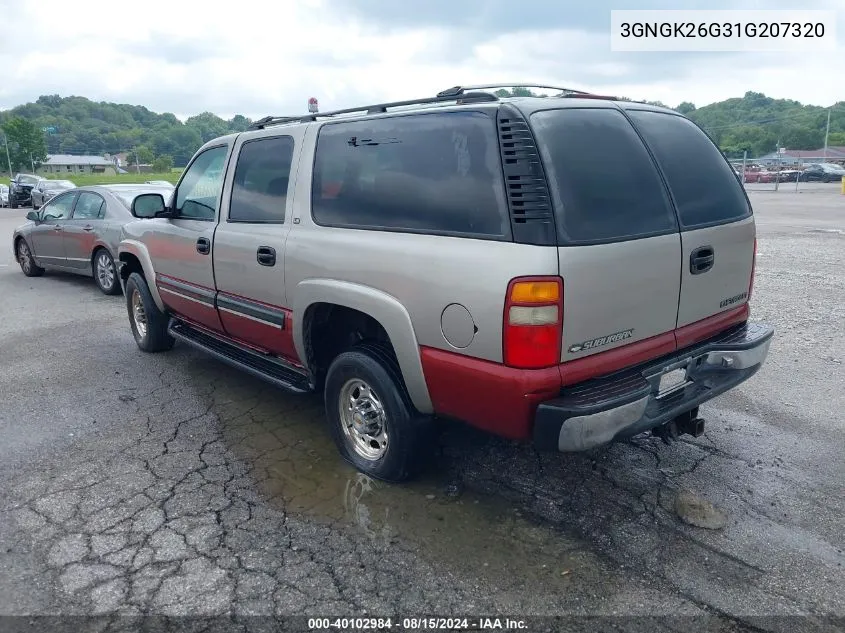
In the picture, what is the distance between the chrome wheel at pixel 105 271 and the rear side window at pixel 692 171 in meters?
7.67

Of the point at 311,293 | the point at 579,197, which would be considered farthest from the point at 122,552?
the point at 579,197

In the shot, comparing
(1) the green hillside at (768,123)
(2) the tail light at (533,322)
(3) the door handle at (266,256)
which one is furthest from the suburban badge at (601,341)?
(1) the green hillside at (768,123)

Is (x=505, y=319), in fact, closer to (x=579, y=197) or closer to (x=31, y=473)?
(x=579, y=197)

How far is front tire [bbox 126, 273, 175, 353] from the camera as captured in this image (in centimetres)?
598

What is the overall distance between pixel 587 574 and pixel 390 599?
2.84 feet

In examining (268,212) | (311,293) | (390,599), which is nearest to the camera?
(390,599)

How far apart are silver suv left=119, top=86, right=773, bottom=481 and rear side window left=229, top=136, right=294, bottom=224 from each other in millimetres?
22

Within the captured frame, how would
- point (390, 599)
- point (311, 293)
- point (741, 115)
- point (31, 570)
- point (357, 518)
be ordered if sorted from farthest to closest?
1. point (741, 115)
2. point (311, 293)
3. point (357, 518)
4. point (31, 570)
5. point (390, 599)

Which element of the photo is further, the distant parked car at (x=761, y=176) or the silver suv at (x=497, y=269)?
the distant parked car at (x=761, y=176)

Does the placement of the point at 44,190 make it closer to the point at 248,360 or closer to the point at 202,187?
the point at 202,187

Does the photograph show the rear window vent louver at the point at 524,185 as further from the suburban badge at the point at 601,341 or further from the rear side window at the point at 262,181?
the rear side window at the point at 262,181

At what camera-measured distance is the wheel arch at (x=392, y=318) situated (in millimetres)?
3221

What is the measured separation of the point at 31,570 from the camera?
2.99 m

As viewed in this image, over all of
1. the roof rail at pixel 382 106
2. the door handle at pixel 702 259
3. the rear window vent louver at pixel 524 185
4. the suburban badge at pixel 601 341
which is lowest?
the suburban badge at pixel 601 341
